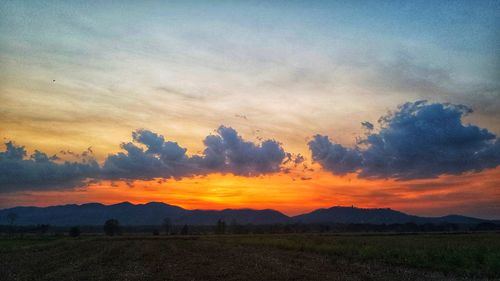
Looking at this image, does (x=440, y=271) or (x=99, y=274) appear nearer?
(x=99, y=274)

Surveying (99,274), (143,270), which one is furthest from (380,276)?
(99,274)

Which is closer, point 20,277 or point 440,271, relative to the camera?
point 20,277

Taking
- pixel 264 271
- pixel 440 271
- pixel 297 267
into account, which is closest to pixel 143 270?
pixel 264 271

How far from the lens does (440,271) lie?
3347 cm

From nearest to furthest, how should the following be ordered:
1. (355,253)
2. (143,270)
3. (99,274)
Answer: (99,274), (143,270), (355,253)

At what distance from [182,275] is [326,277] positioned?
1021 centimetres

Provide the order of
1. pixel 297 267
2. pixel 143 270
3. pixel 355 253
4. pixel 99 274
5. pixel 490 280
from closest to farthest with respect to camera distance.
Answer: pixel 490 280 < pixel 99 274 < pixel 143 270 < pixel 297 267 < pixel 355 253

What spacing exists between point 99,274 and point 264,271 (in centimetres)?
1231

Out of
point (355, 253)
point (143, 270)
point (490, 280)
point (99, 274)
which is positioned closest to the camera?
point (490, 280)

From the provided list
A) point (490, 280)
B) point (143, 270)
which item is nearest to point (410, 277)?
point (490, 280)

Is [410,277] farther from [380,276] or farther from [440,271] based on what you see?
[440,271]

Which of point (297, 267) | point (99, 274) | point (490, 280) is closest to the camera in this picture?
point (490, 280)

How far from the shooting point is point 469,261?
35.8 meters

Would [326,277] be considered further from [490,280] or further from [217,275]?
[490,280]
